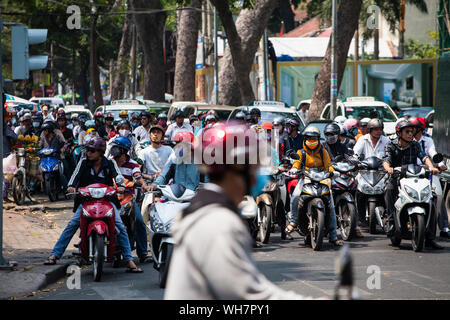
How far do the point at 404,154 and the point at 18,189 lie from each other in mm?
8204

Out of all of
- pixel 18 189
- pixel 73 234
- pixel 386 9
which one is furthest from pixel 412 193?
pixel 386 9

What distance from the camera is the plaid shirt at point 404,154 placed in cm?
1086

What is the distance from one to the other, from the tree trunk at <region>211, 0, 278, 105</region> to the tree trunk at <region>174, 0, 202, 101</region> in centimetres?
332

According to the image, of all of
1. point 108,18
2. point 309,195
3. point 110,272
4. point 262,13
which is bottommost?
point 110,272

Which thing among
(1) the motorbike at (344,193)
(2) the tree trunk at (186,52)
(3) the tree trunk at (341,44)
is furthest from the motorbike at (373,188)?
(2) the tree trunk at (186,52)

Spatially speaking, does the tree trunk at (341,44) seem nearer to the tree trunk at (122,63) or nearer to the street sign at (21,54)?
the street sign at (21,54)

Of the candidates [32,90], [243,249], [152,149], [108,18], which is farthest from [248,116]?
[32,90]

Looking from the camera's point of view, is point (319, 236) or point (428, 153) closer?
point (319, 236)

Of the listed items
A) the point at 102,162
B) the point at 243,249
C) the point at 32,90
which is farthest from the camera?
the point at 32,90

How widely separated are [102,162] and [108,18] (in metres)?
48.7

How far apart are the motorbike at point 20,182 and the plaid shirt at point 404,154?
794cm

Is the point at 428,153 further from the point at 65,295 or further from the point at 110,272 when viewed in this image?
the point at 65,295

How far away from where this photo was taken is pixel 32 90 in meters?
78.1

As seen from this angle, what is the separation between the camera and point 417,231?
10180mm
